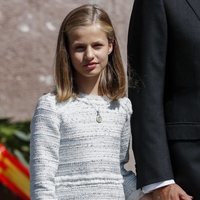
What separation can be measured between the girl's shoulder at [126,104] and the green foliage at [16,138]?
66.0 inches

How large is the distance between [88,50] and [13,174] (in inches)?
70.2

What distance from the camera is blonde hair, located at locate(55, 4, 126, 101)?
2.90 meters

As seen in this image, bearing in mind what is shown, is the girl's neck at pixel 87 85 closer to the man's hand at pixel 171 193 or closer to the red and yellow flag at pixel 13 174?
the man's hand at pixel 171 193

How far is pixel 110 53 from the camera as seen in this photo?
304 cm

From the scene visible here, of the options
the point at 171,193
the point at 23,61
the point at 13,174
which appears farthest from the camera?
the point at 23,61

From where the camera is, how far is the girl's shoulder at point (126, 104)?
9.80 ft

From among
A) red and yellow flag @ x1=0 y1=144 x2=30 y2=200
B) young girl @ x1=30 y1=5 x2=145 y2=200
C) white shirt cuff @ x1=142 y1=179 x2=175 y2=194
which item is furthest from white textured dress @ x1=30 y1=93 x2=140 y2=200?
red and yellow flag @ x1=0 y1=144 x2=30 y2=200

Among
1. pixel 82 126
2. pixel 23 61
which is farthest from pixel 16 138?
pixel 82 126

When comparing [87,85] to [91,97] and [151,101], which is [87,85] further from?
→ [151,101]

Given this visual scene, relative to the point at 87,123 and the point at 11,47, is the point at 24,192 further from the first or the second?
the point at 87,123

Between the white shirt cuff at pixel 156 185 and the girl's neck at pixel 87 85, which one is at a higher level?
the girl's neck at pixel 87 85

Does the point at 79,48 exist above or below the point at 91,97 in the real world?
above

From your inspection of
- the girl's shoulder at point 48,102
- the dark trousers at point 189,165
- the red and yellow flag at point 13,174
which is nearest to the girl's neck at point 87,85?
the girl's shoulder at point 48,102

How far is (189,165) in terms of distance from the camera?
279cm
